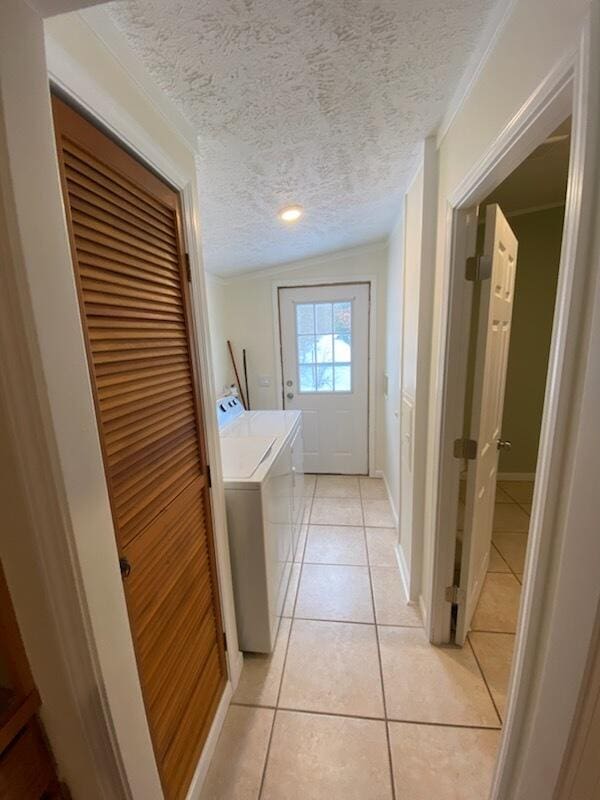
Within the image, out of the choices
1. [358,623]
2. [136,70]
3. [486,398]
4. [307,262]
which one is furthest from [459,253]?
[307,262]

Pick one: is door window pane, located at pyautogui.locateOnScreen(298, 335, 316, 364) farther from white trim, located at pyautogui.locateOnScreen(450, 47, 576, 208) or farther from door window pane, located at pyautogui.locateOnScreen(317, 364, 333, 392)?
white trim, located at pyautogui.locateOnScreen(450, 47, 576, 208)

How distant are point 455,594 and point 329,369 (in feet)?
7.23

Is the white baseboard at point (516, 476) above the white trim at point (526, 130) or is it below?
below

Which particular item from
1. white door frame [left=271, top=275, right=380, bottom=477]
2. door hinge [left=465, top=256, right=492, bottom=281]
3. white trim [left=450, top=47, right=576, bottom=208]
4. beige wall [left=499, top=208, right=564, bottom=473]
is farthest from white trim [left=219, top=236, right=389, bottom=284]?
white trim [left=450, top=47, right=576, bottom=208]

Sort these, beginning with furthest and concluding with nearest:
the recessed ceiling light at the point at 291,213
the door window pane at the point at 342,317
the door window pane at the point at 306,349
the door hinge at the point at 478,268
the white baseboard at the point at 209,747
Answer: the door window pane at the point at 306,349 → the door window pane at the point at 342,317 → the recessed ceiling light at the point at 291,213 → the door hinge at the point at 478,268 → the white baseboard at the point at 209,747

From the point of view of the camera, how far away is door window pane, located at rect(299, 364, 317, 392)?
11.1 ft

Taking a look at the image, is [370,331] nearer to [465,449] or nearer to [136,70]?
[465,449]

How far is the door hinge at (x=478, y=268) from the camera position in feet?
4.17

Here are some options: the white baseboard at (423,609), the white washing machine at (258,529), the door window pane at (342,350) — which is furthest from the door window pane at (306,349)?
the white baseboard at (423,609)

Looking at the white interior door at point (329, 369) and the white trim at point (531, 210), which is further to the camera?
the white interior door at point (329, 369)

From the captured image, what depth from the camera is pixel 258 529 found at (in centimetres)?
143

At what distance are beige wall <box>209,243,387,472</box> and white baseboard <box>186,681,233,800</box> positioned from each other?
2.27 metres

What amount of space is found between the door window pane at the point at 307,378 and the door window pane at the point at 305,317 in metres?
0.36

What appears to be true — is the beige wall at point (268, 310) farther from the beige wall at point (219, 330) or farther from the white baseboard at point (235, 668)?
the white baseboard at point (235, 668)
